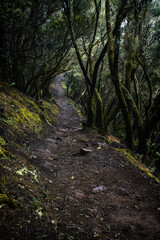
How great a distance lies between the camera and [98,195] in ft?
12.9

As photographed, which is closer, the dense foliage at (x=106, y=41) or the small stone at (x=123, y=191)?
the small stone at (x=123, y=191)

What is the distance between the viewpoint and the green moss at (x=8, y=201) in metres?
2.19

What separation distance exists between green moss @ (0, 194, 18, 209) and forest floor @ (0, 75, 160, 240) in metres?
0.36

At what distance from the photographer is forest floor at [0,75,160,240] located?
8.44 ft

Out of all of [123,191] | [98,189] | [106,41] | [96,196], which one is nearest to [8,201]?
[96,196]

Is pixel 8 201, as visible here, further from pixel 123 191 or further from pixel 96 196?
pixel 123 191

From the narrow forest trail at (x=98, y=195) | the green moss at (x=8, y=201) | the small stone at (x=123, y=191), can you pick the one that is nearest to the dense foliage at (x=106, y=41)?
the narrow forest trail at (x=98, y=195)

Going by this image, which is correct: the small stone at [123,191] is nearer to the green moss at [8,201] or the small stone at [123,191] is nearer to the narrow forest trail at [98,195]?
the narrow forest trail at [98,195]

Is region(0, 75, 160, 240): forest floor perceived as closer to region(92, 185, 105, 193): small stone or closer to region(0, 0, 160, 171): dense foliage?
region(92, 185, 105, 193): small stone

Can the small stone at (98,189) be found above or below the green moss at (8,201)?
below

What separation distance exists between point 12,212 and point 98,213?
69.5 inches

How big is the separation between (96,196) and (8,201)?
226 cm

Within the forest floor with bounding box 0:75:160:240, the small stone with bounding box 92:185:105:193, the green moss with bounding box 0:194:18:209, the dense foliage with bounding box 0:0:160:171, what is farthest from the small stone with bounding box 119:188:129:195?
the dense foliage with bounding box 0:0:160:171

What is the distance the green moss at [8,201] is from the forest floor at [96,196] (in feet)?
1.17
